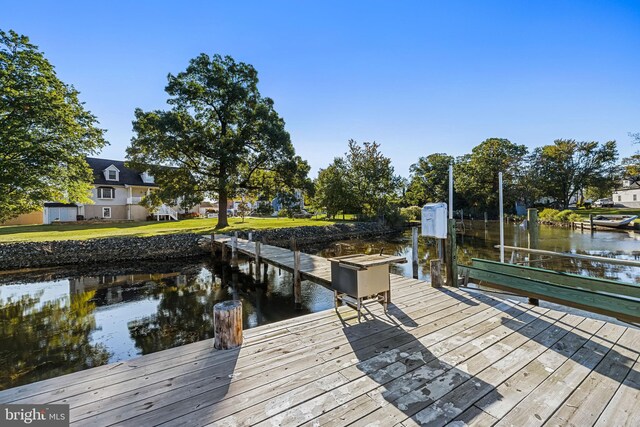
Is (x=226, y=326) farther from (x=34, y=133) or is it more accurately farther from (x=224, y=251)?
(x=34, y=133)

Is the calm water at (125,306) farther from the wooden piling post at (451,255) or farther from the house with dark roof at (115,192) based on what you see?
the house with dark roof at (115,192)

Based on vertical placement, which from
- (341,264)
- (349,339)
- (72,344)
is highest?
(341,264)

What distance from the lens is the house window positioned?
27.8m

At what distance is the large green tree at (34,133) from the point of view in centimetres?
1282

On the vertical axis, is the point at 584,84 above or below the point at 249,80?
below

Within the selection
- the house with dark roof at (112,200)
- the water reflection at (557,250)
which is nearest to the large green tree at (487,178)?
the water reflection at (557,250)

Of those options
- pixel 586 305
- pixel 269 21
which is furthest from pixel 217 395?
pixel 269 21

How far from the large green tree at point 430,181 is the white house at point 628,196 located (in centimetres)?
2880

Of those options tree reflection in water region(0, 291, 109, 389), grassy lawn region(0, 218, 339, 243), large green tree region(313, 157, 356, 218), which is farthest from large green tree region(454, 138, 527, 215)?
tree reflection in water region(0, 291, 109, 389)

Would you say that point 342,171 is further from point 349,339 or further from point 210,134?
point 349,339

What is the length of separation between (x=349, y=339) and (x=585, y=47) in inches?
511

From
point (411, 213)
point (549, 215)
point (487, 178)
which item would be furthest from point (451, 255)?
point (487, 178)

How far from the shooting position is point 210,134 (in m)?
20.1

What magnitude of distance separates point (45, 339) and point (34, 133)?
13.0m
